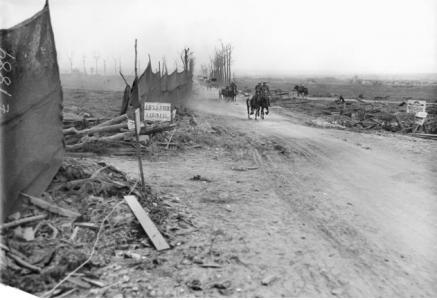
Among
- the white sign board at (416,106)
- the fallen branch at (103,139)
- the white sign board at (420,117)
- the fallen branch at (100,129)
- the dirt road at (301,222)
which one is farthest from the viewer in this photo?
the white sign board at (420,117)

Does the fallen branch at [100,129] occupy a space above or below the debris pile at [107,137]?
above

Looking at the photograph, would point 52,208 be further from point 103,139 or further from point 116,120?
point 116,120

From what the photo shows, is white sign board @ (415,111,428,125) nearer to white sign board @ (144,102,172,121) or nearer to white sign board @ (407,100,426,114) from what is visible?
white sign board @ (407,100,426,114)

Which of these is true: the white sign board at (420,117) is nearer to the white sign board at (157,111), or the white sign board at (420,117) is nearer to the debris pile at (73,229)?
the white sign board at (157,111)

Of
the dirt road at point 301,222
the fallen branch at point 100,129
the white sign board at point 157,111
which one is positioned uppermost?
the white sign board at point 157,111

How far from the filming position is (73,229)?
538 cm

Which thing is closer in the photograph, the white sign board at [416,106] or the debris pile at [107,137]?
the debris pile at [107,137]

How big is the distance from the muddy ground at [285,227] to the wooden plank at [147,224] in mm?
143

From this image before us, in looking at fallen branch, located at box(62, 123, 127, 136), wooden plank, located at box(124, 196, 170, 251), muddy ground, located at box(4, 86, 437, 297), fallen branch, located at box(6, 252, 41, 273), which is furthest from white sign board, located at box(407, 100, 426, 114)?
fallen branch, located at box(6, 252, 41, 273)

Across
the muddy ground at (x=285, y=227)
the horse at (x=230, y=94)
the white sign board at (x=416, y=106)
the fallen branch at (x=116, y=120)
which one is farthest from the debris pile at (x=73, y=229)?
the horse at (x=230, y=94)

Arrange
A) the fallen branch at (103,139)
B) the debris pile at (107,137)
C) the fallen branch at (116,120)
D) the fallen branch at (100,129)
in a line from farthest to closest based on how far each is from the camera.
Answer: the fallen branch at (116,120)
the fallen branch at (100,129)
the debris pile at (107,137)
the fallen branch at (103,139)

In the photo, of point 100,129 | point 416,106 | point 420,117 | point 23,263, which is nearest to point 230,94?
point 416,106

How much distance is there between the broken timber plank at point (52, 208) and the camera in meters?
5.47

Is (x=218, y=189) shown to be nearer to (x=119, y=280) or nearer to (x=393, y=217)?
(x=393, y=217)
